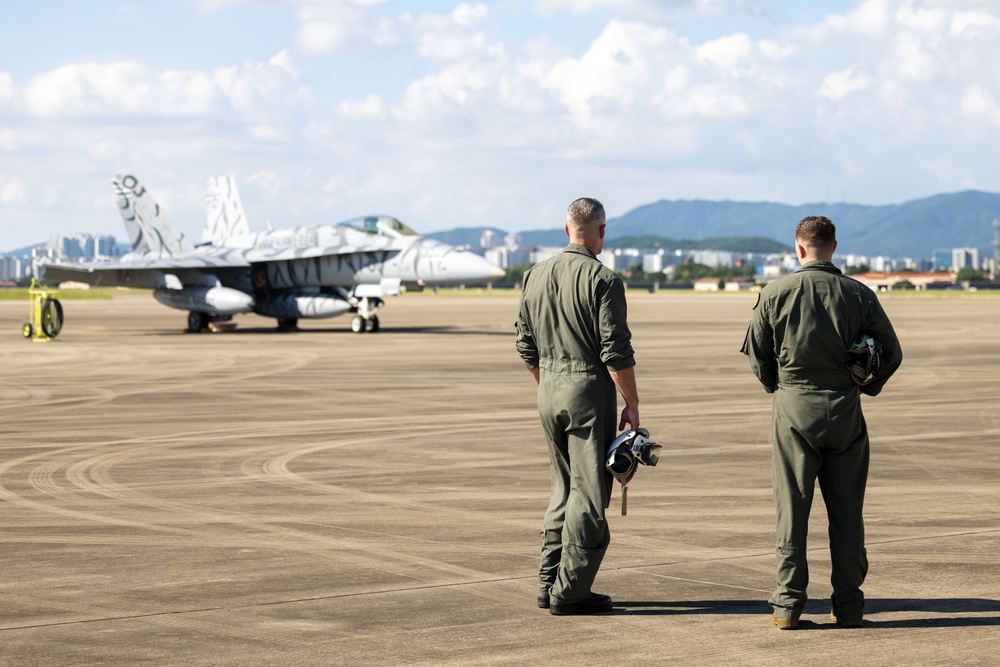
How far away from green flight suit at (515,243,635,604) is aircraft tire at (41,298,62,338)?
99.6 feet

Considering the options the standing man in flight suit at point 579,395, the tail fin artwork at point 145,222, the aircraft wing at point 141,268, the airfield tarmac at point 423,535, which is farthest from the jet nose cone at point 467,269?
the standing man in flight suit at point 579,395

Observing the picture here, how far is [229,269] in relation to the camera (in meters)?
38.4

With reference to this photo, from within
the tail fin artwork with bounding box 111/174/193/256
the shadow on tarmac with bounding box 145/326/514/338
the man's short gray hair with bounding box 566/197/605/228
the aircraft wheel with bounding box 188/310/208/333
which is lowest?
the shadow on tarmac with bounding box 145/326/514/338

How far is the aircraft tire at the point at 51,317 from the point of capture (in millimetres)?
34438

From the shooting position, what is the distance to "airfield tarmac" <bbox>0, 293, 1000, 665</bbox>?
231 inches

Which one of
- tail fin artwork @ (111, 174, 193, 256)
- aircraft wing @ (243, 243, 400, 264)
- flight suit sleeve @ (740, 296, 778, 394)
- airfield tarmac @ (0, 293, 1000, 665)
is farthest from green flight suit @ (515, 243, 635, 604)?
tail fin artwork @ (111, 174, 193, 256)

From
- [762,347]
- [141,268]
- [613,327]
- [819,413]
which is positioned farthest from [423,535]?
[141,268]

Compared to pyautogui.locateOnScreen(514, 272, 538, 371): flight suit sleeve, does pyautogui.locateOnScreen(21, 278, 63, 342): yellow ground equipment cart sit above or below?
below

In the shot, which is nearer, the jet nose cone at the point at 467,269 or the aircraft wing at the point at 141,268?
the jet nose cone at the point at 467,269

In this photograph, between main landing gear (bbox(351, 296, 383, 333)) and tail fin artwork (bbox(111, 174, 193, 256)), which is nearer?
main landing gear (bbox(351, 296, 383, 333))

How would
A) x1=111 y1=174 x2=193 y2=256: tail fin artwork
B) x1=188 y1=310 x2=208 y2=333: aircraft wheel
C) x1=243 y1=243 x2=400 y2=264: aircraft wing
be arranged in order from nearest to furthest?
x1=243 y1=243 x2=400 y2=264: aircraft wing, x1=188 y1=310 x2=208 y2=333: aircraft wheel, x1=111 y1=174 x2=193 y2=256: tail fin artwork

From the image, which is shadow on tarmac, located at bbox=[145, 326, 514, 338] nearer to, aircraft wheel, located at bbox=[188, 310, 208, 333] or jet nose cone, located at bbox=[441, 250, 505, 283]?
aircraft wheel, located at bbox=[188, 310, 208, 333]

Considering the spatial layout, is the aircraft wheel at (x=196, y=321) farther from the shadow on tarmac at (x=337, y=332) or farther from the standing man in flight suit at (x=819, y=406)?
the standing man in flight suit at (x=819, y=406)

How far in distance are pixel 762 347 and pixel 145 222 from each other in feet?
128
